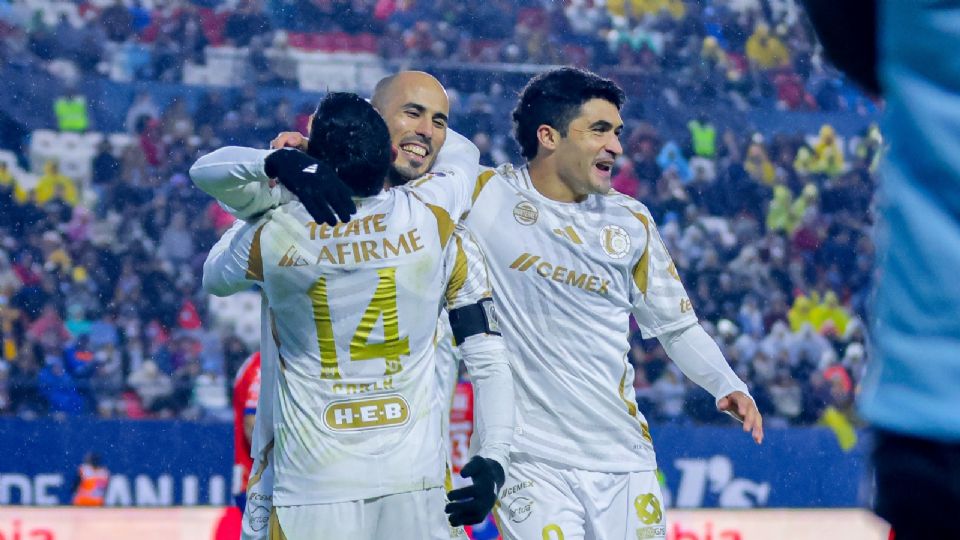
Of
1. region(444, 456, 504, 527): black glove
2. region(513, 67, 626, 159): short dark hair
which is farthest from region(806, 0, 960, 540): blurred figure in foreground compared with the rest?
region(513, 67, 626, 159): short dark hair

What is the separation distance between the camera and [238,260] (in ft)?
12.1

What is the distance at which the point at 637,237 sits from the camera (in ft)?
15.3

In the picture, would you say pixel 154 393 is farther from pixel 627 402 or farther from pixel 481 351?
pixel 481 351

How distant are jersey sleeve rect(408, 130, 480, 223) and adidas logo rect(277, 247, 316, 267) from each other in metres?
0.40

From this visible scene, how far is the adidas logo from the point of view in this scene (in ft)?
11.9

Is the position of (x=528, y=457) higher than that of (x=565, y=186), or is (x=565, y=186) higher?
(x=565, y=186)

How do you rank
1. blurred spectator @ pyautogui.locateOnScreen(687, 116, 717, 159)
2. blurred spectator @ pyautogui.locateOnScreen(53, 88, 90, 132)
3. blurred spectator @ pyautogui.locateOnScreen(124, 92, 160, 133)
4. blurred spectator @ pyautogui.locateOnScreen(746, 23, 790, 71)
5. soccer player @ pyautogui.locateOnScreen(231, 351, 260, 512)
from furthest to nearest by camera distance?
blurred spectator @ pyautogui.locateOnScreen(746, 23, 790, 71)
blurred spectator @ pyautogui.locateOnScreen(687, 116, 717, 159)
blurred spectator @ pyautogui.locateOnScreen(124, 92, 160, 133)
blurred spectator @ pyautogui.locateOnScreen(53, 88, 90, 132)
soccer player @ pyautogui.locateOnScreen(231, 351, 260, 512)

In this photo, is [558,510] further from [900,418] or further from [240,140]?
[240,140]

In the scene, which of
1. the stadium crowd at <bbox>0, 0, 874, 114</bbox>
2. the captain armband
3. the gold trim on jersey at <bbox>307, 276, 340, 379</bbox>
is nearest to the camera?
the gold trim on jersey at <bbox>307, 276, 340, 379</bbox>

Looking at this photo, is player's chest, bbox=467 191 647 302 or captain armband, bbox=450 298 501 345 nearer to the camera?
captain armband, bbox=450 298 501 345

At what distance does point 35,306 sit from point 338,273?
9580 millimetres

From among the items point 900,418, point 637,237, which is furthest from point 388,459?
point 900,418

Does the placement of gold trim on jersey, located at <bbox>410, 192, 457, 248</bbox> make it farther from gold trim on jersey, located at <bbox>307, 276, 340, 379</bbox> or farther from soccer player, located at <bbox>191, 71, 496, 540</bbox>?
gold trim on jersey, located at <bbox>307, 276, 340, 379</bbox>

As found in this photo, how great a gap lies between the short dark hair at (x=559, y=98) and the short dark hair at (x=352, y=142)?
1348 millimetres
